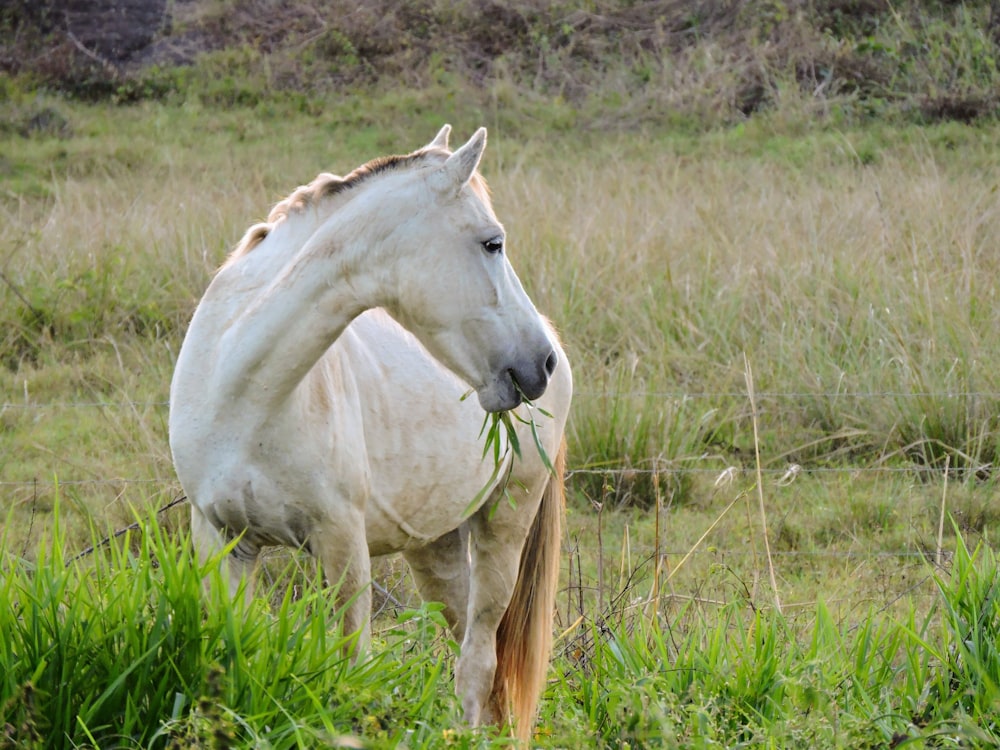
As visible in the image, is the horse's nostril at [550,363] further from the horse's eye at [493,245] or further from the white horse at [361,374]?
the horse's eye at [493,245]

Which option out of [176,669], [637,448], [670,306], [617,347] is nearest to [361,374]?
[176,669]

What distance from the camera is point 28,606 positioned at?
8.34 feet

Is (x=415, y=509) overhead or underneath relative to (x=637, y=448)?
overhead

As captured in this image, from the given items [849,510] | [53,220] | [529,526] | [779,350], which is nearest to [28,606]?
[529,526]

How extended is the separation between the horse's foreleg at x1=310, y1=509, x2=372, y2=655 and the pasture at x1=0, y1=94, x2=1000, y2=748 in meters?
0.19

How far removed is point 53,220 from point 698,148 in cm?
611

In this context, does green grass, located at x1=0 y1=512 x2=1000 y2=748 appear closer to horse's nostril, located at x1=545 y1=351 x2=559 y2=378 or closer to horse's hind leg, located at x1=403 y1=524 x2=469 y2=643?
horse's nostril, located at x1=545 y1=351 x2=559 y2=378

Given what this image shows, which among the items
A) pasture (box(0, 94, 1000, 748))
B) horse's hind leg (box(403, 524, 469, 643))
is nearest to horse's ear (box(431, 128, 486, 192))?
pasture (box(0, 94, 1000, 748))

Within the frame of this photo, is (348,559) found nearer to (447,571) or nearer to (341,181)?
(341,181)

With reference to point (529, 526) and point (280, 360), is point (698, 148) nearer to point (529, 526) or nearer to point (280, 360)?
point (529, 526)

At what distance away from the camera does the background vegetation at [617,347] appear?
100 inches

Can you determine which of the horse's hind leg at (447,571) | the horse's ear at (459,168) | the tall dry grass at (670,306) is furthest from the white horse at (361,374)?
the tall dry grass at (670,306)

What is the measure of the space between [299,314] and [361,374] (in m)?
0.49

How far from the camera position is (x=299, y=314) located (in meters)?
2.87
